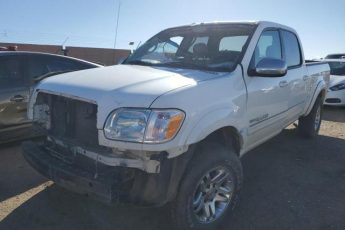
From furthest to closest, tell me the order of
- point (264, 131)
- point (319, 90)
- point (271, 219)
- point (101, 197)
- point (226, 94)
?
point (319, 90)
point (264, 131)
point (271, 219)
point (226, 94)
point (101, 197)

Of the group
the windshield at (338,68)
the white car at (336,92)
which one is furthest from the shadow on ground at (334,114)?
the windshield at (338,68)

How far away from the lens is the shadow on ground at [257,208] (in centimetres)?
351

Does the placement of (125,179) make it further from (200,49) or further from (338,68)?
(338,68)

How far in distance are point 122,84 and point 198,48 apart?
1402mm

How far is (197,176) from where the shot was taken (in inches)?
119

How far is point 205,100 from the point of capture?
307 centimetres

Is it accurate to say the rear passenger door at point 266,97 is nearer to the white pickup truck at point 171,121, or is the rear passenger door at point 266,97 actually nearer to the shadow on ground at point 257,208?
the white pickup truck at point 171,121

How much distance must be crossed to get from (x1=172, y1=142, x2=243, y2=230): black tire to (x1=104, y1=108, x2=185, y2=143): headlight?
1.45 feet

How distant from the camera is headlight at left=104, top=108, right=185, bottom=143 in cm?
273

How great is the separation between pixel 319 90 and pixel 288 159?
143 cm

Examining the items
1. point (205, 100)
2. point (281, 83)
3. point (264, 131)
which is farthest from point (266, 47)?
point (205, 100)

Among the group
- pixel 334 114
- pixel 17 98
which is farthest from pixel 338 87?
pixel 17 98

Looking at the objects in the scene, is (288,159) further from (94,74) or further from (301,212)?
(94,74)

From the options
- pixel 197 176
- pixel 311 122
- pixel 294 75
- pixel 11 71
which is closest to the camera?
pixel 197 176
